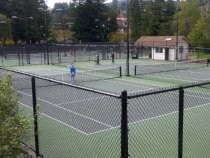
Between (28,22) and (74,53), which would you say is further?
(28,22)

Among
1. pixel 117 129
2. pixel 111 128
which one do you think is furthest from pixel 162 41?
pixel 117 129

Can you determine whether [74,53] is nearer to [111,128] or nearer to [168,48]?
[168,48]

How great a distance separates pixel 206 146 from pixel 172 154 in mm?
991

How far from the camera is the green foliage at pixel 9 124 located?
5684 mm

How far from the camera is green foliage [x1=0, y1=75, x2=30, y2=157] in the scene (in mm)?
5684

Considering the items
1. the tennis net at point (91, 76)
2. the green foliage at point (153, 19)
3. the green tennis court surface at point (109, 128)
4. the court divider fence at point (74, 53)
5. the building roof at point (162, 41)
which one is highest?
the green foliage at point (153, 19)

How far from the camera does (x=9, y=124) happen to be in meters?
5.82

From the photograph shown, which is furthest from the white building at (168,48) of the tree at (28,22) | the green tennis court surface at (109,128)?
the tree at (28,22)

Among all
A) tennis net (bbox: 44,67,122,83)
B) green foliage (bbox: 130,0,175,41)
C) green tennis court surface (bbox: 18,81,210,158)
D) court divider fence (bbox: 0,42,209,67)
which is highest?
green foliage (bbox: 130,0,175,41)

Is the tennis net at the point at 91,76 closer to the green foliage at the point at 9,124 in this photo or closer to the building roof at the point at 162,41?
the green foliage at the point at 9,124

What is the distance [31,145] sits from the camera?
368 inches

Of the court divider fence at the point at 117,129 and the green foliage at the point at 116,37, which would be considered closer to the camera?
the court divider fence at the point at 117,129

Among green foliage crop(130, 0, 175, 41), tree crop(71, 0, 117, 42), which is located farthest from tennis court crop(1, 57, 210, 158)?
tree crop(71, 0, 117, 42)

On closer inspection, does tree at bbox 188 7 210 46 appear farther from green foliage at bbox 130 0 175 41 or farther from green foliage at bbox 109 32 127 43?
green foliage at bbox 109 32 127 43
